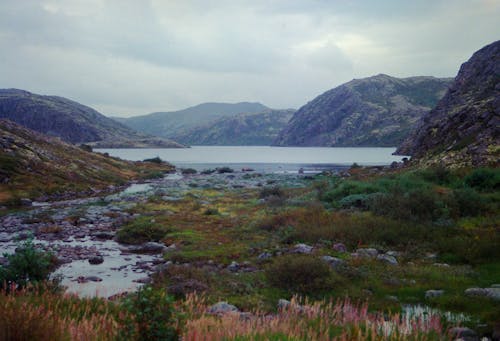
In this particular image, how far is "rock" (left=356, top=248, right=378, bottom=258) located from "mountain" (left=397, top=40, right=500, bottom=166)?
69.9 feet

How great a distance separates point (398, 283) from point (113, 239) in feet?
50.4

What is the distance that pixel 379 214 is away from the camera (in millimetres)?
20984

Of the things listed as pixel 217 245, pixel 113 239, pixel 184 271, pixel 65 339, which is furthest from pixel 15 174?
pixel 65 339

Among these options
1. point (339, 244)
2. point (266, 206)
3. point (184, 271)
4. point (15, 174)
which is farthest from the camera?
point (15, 174)

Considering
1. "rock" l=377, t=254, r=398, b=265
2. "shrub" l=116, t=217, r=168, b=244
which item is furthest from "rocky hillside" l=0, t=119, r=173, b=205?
"rock" l=377, t=254, r=398, b=265

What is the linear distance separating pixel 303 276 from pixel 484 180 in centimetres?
1842

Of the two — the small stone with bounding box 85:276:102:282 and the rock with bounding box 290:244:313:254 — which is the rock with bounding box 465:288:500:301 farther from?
the small stone with bounding box 85:276:102:282

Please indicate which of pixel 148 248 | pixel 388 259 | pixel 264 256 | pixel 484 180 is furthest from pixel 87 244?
pixel 484 180

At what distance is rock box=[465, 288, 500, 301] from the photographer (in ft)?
34.8

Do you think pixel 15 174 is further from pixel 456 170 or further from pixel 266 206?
pixel 456 170

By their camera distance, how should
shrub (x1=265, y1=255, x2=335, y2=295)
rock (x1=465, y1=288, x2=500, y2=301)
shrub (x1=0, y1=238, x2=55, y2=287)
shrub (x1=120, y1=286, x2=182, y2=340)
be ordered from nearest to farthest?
shrub (x1=120, y1=286, x2=182, y2=340) → shrub (x1=0, y1=238, x2=55, y2=287) → rock (x1=465, y1=288, x2=500, y2=301) → shrub (x1=265, y1=255, x2=335, y2=295)

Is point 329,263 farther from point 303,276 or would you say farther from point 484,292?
point 484,292

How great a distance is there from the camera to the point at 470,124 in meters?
49.2

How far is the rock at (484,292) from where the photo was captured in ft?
34.8
